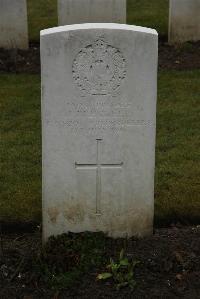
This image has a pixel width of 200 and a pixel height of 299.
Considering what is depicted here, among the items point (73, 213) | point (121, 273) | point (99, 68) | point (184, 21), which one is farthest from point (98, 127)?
point (184, 21)

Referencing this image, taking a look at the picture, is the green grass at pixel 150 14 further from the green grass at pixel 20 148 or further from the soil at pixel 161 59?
the green grass at pixel 20 148

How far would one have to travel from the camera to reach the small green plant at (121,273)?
4.16 m

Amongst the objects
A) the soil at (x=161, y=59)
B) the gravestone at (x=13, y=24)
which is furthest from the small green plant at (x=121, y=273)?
the gravestone at (x=13, y=24)

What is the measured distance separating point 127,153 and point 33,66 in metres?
5.27

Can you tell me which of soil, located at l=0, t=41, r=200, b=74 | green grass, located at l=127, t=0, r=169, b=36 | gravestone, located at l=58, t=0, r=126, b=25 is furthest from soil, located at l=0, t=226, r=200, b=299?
green grass, located at l=127, t=0, r=169, b=36

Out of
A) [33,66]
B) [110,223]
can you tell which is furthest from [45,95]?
[33,66]

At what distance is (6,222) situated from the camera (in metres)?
5.10

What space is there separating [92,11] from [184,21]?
1.46 metres

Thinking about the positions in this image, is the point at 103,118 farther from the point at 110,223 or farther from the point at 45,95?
the point at 110,223

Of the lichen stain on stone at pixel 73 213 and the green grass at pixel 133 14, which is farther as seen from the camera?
the green grass at pixel 133 14

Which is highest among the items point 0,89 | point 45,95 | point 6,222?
point 45,95

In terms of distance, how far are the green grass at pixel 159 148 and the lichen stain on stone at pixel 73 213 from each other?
2.19ft

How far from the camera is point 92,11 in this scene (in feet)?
33.2

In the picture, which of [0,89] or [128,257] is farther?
[0,89]
